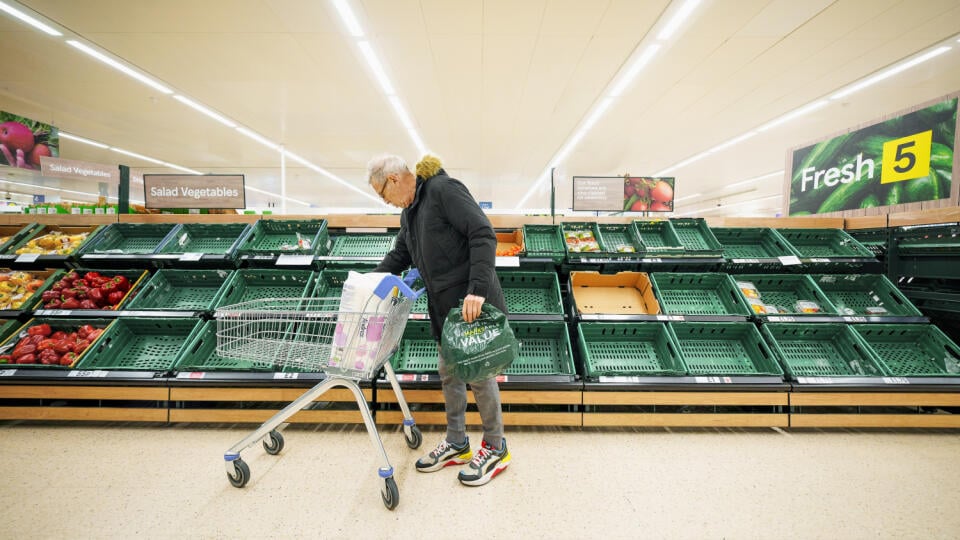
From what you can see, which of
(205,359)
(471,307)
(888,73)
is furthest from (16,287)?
(888,73)

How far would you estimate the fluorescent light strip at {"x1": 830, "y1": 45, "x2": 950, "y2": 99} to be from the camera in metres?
4.47

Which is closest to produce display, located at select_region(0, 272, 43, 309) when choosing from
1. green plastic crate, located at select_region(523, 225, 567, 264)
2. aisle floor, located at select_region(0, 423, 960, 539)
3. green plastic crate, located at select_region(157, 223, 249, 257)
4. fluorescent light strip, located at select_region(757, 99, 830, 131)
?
aisle floor, located at select_region(0, 423, 960, 539)

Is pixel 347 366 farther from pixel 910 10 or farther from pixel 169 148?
pixel 169 148

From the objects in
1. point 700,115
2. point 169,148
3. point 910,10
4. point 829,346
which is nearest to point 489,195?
point 700,115

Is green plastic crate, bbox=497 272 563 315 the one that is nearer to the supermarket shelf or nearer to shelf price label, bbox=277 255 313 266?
shelf price label, bbox=277 255 313 266

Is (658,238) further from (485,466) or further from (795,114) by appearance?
(795,114)

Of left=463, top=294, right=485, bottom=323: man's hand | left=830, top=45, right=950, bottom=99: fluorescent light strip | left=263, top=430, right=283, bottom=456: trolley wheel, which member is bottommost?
left=263, top=430, right=283, bottom=456: trolley wheel

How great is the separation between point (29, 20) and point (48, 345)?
460 centimetres

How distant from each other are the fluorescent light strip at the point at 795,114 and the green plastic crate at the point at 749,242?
5.40 m

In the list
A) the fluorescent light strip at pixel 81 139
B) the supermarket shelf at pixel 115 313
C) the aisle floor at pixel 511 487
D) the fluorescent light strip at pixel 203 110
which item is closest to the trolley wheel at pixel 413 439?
the aisle floor at pixel 511 487

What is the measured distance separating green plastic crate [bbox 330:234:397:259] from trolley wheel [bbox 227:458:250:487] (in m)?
1.42

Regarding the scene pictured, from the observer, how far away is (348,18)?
13.1ft

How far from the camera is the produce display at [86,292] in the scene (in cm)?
242

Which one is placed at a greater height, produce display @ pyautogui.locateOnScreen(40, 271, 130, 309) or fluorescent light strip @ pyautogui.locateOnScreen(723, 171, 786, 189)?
fluorescent light strip @ pyautogui.locateOnScreen(723, 171, 786, 189)
